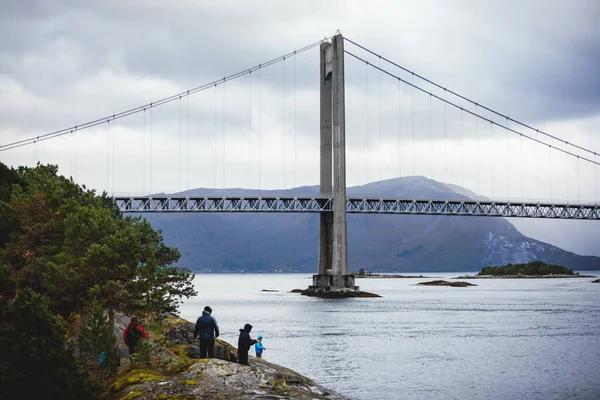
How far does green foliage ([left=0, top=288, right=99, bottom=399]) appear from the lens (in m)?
19.9

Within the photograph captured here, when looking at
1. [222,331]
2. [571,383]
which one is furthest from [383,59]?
[571,383]

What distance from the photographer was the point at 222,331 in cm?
5412

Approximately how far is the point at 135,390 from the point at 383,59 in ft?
353

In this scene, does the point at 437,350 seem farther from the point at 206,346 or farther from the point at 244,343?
the point at 206,346

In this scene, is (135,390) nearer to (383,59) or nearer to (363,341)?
(363,341)

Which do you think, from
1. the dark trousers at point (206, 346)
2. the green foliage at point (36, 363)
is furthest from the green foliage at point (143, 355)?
the green foliage at point (36, 363)

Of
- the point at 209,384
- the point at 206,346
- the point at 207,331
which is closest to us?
the point at 209,384

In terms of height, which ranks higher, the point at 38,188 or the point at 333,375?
the point at 38,188

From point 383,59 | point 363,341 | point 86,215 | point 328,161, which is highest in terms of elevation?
point 383,59

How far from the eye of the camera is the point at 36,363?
20172 millimetres

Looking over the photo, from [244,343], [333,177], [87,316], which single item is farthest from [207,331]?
[333,177]

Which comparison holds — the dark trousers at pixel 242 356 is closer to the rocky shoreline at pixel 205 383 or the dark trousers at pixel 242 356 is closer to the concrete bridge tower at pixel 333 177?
the rocky shoreline at pixel 205 383

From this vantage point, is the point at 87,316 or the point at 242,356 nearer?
the point at 242,356

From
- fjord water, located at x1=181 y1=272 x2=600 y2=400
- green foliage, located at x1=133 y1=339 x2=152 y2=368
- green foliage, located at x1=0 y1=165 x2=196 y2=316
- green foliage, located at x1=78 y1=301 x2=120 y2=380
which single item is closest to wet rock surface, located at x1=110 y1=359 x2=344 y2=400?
green foliage, located at x1=133 y1=339 x2=152 y2=368
